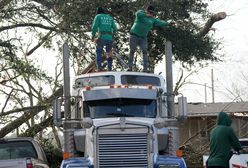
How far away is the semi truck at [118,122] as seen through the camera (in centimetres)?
1178

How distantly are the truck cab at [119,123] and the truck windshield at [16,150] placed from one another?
2.20m

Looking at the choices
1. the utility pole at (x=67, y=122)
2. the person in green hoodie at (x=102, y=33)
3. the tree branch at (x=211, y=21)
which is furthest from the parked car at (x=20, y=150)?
the tree branch at (x=211, y=21)

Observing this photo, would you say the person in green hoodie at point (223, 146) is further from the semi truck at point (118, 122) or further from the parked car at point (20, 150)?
the parked car at point (20, 150)

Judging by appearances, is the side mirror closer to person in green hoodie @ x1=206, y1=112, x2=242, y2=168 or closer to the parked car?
the parked car

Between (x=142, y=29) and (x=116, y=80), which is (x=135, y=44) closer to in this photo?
(x=142, y=29)

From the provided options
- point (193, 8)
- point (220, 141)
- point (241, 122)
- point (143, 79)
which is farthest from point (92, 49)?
point (241, 122)

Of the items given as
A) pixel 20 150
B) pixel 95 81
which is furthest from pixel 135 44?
pixel 20 150

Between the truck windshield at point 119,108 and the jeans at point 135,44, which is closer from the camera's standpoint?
the truck windshield at point 119,108

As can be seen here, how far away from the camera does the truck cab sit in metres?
11.8

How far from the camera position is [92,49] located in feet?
67.3

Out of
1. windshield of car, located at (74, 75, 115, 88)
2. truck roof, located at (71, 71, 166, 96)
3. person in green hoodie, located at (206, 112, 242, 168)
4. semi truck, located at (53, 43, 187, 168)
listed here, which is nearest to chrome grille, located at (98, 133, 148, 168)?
semi truck, located at (53, 43, 187, 168)

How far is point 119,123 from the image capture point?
11.8m

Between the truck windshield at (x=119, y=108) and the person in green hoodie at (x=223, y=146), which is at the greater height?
the truck windshield at (x=119, y=108)

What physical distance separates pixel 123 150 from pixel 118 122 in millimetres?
599
